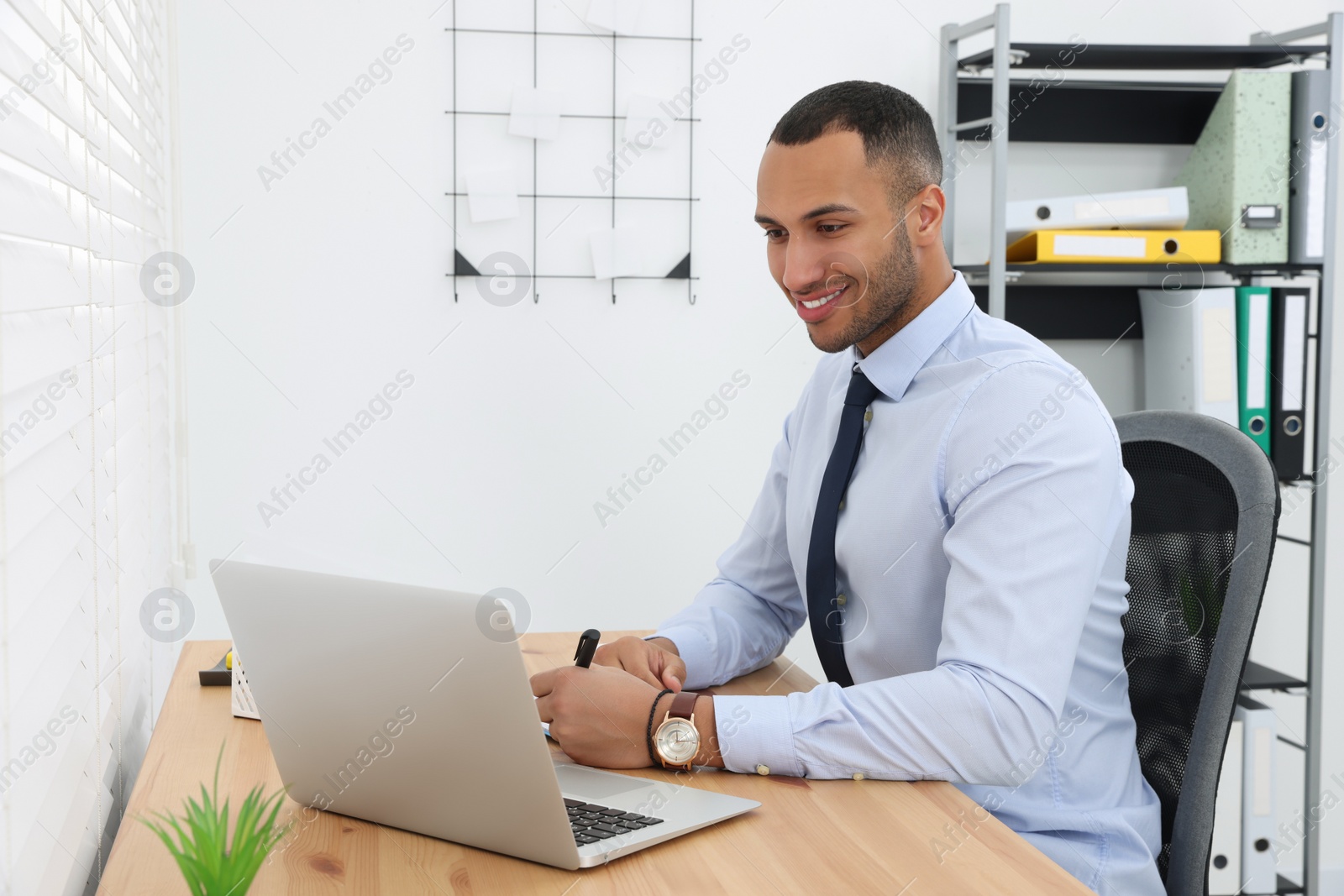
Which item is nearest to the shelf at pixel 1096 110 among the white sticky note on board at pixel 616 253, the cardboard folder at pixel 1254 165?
the cardboard folder at pixel 1254 165

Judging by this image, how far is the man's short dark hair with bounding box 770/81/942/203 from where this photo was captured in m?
1.25

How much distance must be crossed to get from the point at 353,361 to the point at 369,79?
534 mm

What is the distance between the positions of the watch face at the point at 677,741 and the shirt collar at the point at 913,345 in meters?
0.47

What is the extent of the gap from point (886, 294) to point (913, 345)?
0.07 m

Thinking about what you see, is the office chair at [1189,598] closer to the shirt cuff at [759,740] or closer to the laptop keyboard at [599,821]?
the shirt cuff at [759,740]

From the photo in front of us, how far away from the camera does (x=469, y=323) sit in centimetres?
219

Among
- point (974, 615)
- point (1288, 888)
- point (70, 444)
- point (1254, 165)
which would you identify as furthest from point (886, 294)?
→ point (1288, 888)

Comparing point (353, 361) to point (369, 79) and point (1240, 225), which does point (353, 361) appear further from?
point (1240, 225)

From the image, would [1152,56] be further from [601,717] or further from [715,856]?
[715,856]

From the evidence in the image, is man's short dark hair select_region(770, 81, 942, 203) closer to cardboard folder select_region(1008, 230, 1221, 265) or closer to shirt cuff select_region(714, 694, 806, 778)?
shirt cuff select_region(714, 694, 806, 778)

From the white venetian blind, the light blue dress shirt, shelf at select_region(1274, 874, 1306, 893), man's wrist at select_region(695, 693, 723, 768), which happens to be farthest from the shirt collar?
shelf at select_region(1274, 874, 1306, 893)

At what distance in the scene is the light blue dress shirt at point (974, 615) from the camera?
0.99 m

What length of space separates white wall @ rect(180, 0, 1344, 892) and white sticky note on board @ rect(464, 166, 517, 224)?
0.05 metres

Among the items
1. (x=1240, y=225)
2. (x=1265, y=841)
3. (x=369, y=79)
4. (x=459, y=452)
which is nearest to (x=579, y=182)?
(x=369, y=79)
